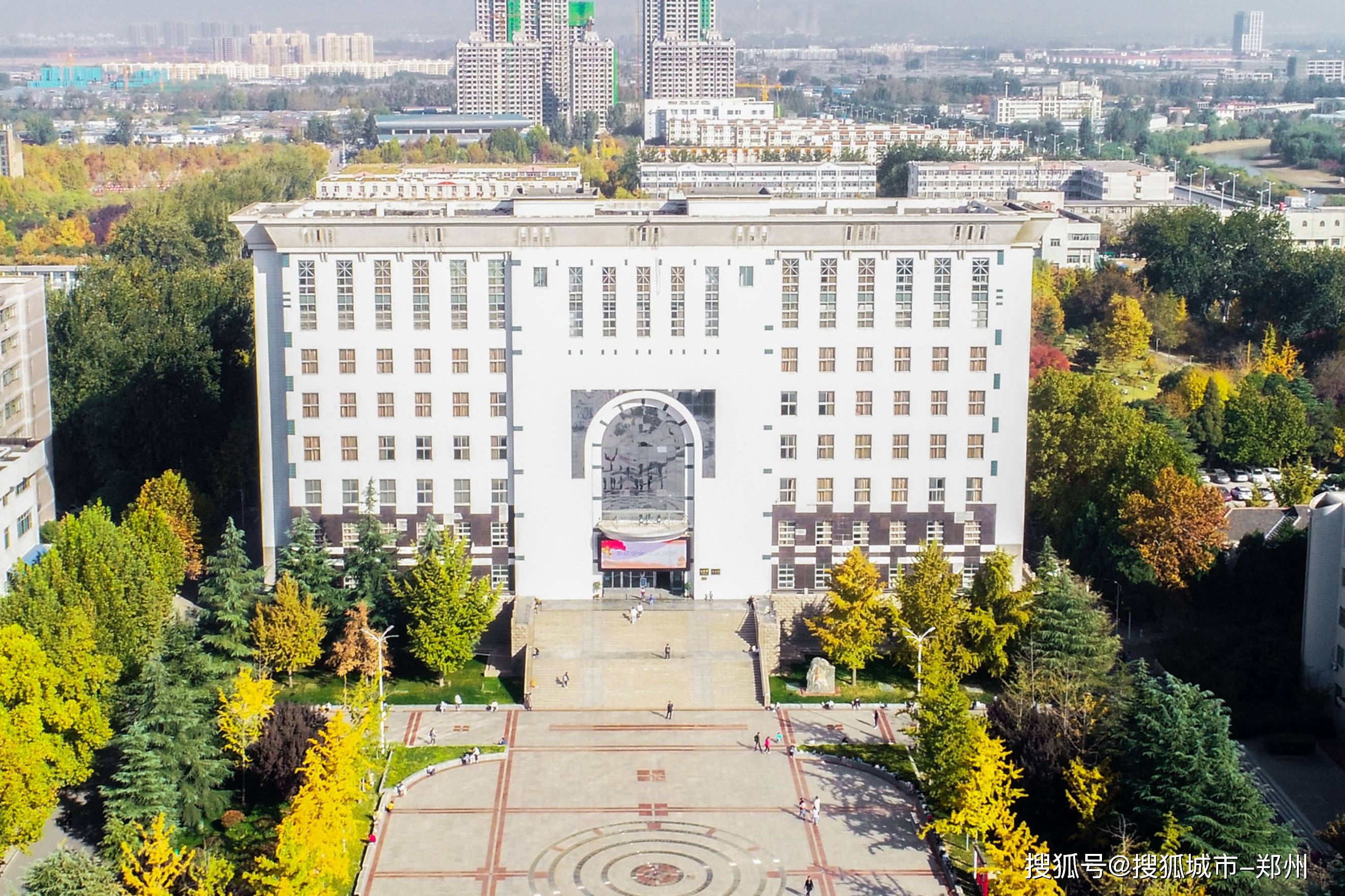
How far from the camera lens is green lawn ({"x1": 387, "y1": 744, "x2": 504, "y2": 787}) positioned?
1842 inches

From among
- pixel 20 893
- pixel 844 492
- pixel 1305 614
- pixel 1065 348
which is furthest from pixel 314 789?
pixel 1065 348

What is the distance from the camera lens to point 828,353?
54594 mm

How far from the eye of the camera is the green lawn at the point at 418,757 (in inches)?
1842

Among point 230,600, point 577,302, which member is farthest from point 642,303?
point 230,600

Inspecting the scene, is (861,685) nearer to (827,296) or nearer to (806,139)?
(827,296)

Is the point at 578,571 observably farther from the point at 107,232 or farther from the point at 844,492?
the point at 107,232

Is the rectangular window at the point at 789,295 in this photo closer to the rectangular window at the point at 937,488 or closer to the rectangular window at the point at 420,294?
the rectangular window at the point at 937,488

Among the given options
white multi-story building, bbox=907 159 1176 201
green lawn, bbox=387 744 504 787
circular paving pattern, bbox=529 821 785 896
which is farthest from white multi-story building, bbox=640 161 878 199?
circular paving pattern, bbox=529 821 785 896

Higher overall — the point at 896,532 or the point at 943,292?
the point at 943,292

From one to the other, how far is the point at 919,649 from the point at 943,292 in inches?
440

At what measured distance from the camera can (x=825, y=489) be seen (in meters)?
55.4

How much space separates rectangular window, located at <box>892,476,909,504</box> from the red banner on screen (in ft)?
21.6

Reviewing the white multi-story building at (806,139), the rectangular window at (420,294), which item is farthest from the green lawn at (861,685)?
the white multi-story building at (806,139)

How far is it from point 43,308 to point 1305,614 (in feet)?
141
